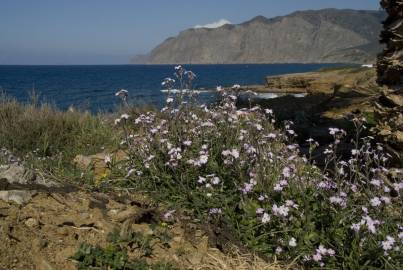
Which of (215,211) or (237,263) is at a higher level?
(215,211)

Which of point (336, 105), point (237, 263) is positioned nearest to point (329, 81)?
point (336, 105)

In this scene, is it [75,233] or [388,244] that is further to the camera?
[75,233]

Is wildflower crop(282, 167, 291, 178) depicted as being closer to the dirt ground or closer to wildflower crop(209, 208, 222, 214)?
wildflower crop(209, 208, 222, 214)

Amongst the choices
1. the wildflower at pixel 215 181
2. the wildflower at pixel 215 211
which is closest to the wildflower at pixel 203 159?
the wildflower at pixel 215 181

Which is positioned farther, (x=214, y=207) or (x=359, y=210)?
(x=214, y=207)

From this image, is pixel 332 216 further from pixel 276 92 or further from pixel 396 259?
pixel 276 92

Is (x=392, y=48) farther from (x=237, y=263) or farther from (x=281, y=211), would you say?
(x=237, y=263)

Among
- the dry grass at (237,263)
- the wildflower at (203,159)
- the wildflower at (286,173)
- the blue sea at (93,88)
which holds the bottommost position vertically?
the blue sea at (93,88)

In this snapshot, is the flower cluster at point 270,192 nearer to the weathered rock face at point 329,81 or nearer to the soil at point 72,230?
the soil at point 72,230

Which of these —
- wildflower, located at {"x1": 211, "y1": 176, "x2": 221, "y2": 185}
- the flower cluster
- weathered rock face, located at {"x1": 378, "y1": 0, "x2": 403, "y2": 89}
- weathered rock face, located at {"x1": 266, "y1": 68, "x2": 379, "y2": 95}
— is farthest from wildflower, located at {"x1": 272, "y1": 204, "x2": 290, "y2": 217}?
weathered rock face, located at {"x1": 266, "y1": 68, "x2": 379, "y2": 95}

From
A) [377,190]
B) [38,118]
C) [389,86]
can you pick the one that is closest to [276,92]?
[38,118]

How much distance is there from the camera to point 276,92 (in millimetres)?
26781

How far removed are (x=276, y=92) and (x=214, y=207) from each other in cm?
2302

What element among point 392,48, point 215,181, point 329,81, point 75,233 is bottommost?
point 75,233
